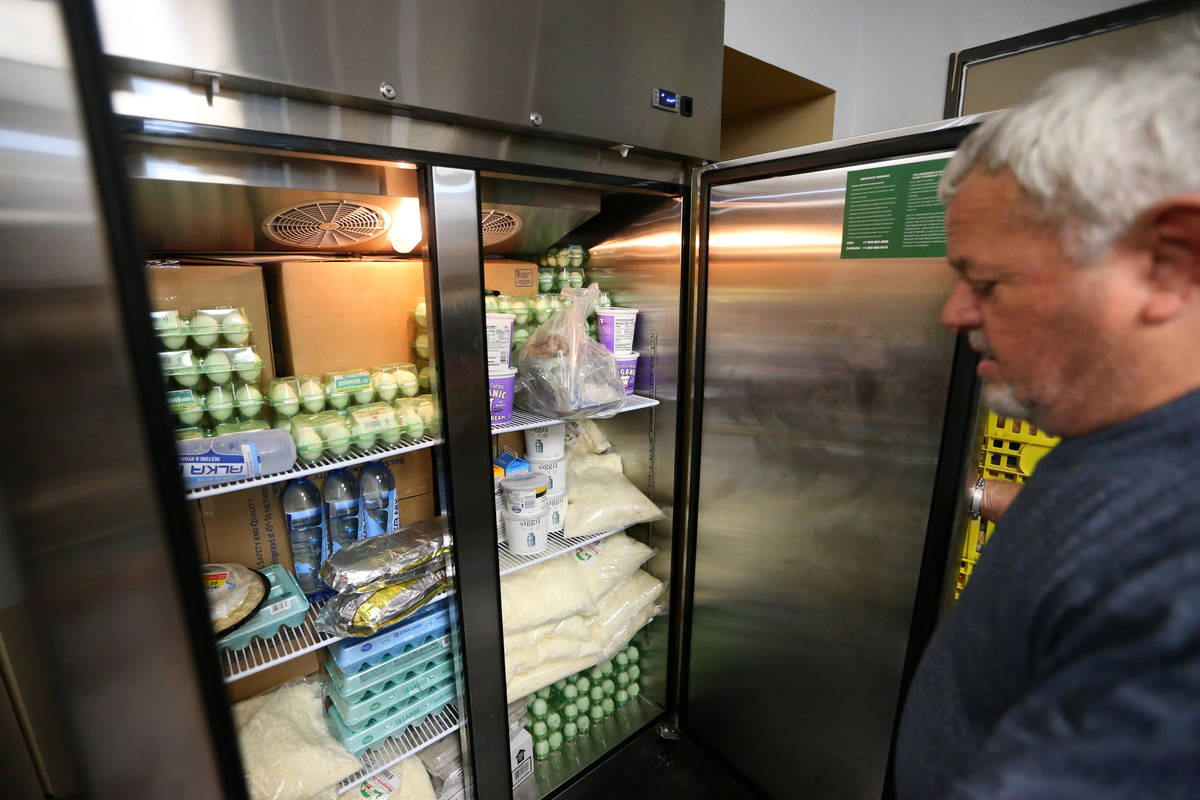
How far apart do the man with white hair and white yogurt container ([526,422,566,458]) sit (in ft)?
3.67

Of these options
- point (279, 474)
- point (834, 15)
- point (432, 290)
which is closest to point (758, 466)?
point (432, 290)

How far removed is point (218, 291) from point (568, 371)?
0.82 m

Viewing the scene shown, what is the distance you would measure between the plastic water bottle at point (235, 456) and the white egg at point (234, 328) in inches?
7.8

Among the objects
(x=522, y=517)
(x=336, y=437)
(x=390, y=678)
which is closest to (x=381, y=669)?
(x=390, y=678)

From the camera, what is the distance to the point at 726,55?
1641 millimetres

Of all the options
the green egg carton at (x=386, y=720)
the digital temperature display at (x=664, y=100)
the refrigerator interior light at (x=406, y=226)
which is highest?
the digital temperature display at (x=664, y=100)

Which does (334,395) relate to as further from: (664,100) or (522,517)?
(664,100)

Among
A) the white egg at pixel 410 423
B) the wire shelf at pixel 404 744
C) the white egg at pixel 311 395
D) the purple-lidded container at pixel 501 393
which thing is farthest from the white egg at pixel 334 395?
the wire shelf at pixel 404 744

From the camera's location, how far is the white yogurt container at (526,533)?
5.02 ft

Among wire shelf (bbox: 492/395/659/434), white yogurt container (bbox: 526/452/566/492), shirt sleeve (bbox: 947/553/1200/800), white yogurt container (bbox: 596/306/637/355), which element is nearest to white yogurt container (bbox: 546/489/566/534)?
white yogurt container (bbox: 526/452/566/492)

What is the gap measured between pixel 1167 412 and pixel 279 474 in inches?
52.1

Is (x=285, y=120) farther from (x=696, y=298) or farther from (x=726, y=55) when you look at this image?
(x=726, y=55)

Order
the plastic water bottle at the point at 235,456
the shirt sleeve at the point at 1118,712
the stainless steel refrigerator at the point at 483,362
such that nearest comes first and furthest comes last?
the shirt sleeve at the point at 1118,712
the stainless steel refrigerator at the point at 483,362
the plastic water bottle at the point at 235,456

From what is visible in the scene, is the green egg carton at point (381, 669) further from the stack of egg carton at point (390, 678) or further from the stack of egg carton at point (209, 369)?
the stack of egg carton at point (209, 369)
